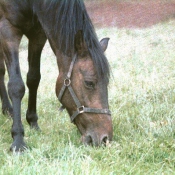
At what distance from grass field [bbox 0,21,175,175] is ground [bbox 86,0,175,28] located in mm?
9359

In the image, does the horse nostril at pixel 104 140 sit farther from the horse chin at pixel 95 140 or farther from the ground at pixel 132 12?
the ground at pixel 132 12

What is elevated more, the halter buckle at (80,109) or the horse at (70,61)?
the horse at (70,61)

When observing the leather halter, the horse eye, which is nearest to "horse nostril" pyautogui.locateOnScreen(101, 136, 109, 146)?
the leather halter

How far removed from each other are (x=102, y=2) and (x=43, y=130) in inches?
556

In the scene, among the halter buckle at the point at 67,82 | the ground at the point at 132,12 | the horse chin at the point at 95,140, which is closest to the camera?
the horse chin at the point at 95,140

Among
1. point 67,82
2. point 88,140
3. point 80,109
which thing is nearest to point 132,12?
point 67,82

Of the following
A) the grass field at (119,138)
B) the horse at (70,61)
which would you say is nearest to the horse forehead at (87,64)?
the horse at (70,61)

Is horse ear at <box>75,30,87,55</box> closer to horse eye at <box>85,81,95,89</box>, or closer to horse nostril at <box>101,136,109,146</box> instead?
horse eye at <box>85,81,95,89</box>

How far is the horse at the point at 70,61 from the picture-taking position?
340 centimetres

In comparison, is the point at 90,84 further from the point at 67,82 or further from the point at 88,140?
the point at 88,140

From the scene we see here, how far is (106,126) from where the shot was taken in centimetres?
335

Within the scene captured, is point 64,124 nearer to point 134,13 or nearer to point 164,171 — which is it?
point 164,171

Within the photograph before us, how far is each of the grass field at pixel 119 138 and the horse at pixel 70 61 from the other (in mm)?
192

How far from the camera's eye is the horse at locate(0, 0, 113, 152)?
134 inches
